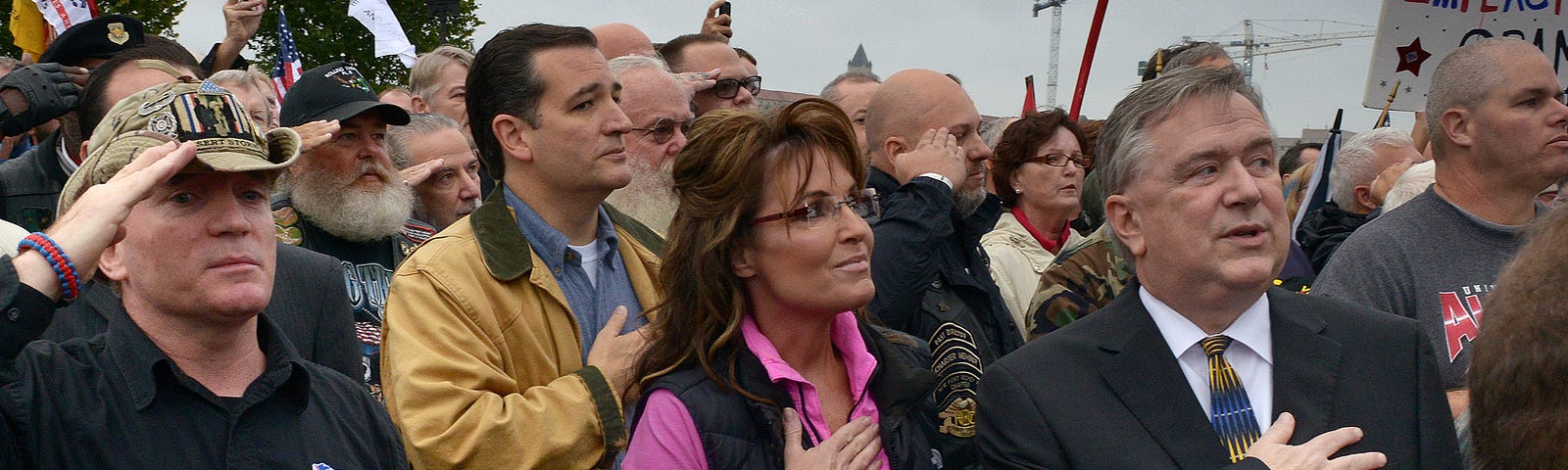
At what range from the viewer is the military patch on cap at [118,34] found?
5305 millimetres

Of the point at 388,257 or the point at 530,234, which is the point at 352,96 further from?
the point at 530,234

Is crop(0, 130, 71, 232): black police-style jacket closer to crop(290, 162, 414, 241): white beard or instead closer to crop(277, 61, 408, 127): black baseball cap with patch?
crop(290, 162, 414, 241): white beard

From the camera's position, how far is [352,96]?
561 centimetres

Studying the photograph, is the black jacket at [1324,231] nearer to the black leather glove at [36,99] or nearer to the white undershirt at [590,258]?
the white undershirt at [590,258]

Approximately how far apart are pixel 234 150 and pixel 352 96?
113 inches

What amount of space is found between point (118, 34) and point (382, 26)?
5.88m

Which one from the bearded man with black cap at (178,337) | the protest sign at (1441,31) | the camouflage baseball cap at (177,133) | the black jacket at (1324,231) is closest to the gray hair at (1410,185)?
the protest sign at (1441,31)

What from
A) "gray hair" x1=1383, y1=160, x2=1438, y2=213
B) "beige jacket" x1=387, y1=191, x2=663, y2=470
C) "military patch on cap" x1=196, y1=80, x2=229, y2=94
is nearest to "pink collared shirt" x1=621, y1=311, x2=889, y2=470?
"beige jacket" x1=387, y1=191, x2=663, y2=470

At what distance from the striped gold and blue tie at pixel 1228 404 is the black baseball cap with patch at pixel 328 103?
3.57 metres

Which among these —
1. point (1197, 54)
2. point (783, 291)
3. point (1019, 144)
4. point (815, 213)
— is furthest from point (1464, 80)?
point (783, 291)

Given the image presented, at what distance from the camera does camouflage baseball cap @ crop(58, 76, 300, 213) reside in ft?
9.12

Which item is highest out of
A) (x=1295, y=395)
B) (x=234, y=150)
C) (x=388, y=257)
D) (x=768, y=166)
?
(x=234, y=150)

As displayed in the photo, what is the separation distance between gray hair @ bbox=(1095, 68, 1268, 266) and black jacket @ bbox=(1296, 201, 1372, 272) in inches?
140

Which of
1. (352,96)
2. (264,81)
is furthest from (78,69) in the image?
(264,81)
